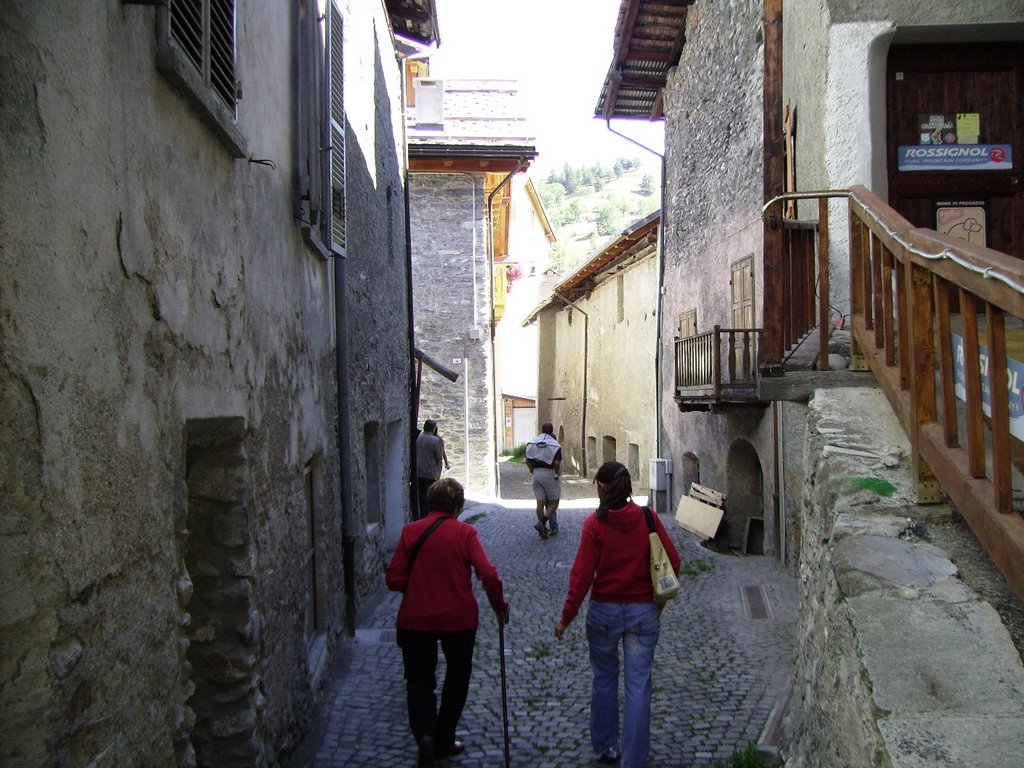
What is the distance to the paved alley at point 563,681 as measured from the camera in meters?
5.11

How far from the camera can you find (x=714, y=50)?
43.4 ft

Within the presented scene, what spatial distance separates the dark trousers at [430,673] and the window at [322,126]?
266 cm

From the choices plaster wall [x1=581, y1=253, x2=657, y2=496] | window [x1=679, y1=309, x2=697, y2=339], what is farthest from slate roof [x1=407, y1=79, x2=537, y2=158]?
window [x1=679, y1=309, x2=697, y2=339]

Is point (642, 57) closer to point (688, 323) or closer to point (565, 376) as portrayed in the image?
point (688, 323)

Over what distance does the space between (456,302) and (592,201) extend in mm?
106989

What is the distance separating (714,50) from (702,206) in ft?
7.27

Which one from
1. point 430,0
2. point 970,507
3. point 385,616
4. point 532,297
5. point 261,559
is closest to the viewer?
point 970,507

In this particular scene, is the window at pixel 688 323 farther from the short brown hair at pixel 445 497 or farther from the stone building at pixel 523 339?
the stone building at pixel 523 339

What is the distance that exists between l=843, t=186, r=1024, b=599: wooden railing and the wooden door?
2959mm

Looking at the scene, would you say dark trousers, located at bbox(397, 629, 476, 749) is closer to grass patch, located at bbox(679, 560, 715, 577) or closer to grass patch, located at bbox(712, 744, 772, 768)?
grass patch, located at bbox(712, 744, 772, 768)

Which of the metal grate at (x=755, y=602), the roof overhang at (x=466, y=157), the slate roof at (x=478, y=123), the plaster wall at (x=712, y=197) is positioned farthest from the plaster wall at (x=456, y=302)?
the metal grate at (x=755, y=602)

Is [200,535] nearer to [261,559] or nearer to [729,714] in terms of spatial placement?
[261,559]

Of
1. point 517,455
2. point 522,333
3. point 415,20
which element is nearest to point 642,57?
point 415,20

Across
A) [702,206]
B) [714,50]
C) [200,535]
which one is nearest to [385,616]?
[200,535]
